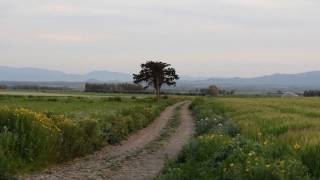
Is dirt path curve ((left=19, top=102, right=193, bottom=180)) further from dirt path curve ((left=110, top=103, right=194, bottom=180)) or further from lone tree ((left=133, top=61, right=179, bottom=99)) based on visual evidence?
lone tree ((left=133, top=61, right=179, bottom=99))

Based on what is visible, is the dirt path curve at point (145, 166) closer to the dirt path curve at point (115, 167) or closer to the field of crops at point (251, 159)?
the dirt path curve at point (115, 167)

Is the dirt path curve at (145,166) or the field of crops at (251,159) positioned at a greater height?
the field of crops at (251,159)

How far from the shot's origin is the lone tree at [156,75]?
10294 cm

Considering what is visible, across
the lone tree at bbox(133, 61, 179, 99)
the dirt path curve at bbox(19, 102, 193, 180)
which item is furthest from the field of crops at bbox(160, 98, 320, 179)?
the lone tree at bbox(133, 61, 179, 99)

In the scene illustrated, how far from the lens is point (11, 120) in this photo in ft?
55.4

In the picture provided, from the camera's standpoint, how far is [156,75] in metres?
104

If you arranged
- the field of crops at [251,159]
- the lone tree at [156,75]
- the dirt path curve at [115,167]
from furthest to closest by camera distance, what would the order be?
the lone tree at [156,75] < the dirt path curve at [115,167] < the field of crops at [251,159]

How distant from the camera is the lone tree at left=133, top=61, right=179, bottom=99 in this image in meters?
103

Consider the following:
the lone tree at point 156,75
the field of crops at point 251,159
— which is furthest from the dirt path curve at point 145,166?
the lone tree at point 156,75

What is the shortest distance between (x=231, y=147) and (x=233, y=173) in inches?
98.1

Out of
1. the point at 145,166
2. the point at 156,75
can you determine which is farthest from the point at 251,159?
the point at 156,75

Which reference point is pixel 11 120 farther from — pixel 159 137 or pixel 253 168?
pixel 159 137

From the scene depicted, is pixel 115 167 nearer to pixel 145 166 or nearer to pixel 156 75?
pixel 145 166

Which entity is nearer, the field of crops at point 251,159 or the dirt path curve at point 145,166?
the field of crops at point 251,159
